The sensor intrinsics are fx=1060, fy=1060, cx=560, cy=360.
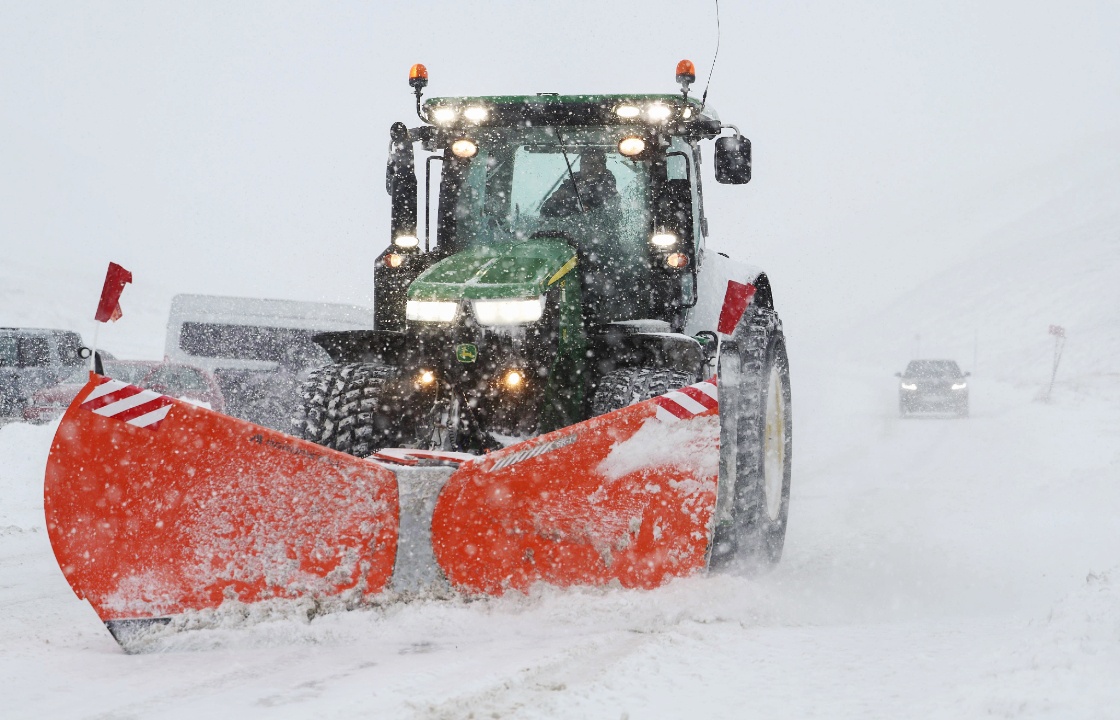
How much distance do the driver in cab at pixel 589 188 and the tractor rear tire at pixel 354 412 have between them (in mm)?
1364

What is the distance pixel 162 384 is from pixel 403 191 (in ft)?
27.3

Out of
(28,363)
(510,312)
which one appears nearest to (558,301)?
(510,312)

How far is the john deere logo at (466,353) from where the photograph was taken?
473 cm

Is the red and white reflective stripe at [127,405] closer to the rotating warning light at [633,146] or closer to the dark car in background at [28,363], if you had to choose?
the rotating warning light at [633,146]

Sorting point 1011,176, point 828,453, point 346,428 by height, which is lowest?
point 828,453

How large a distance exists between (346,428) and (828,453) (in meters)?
9.16

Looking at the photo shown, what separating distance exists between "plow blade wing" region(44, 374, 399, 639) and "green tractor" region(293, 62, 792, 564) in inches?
32.8

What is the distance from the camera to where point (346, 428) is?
16.4 feet

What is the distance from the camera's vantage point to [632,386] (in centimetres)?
471

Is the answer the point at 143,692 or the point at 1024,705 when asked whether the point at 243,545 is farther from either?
the point at 1024,705

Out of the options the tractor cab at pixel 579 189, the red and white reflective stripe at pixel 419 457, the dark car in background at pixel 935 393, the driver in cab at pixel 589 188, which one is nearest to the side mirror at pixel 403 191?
the tractor cab at pixel 579 189

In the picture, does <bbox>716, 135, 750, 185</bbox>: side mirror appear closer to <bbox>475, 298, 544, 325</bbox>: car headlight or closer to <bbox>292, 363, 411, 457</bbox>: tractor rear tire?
<bbox>475, 298, 544, 325</bbox>: car headlight

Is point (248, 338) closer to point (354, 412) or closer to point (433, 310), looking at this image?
point (354, 412)

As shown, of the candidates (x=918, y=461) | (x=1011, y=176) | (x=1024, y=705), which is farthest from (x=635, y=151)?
(x=1011, y=176)
